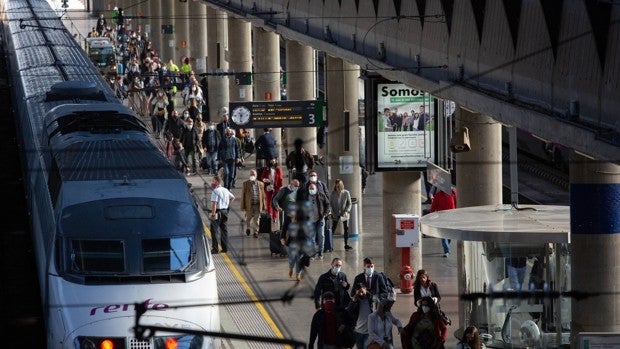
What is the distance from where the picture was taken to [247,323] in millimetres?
21031

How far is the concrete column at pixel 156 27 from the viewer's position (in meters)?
68.8

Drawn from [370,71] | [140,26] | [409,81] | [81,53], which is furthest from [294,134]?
[140,26]

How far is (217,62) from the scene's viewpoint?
51469mm

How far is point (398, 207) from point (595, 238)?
8092mm

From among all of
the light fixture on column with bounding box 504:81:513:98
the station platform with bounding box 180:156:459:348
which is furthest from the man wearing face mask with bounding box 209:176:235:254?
the light fixture on column with bounding box 504:81:513:98

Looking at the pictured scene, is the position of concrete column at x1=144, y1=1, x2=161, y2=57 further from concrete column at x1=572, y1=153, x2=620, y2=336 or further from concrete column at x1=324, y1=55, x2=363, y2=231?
concrete column at x1=572, y1=153, x2=620, y2=336

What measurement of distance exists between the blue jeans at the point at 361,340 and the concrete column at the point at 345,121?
36.6 ft

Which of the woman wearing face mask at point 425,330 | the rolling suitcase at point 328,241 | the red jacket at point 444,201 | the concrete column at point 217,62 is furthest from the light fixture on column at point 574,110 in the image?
the concrete column at point 217,62

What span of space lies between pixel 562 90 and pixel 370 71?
915 cm

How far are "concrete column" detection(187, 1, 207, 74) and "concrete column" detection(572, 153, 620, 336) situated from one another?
4052 centimetres

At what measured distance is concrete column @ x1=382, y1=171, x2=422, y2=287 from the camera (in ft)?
78.2

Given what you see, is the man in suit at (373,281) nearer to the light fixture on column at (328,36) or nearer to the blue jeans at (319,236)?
the blue jeans at (319,236)

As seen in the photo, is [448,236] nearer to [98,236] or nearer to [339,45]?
[98,236]

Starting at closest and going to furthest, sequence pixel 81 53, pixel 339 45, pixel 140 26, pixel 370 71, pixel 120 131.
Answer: pixel 120 131 → pixel 370 71 → pixel 339 45 → pixel 81 53 → pixel 140 26
